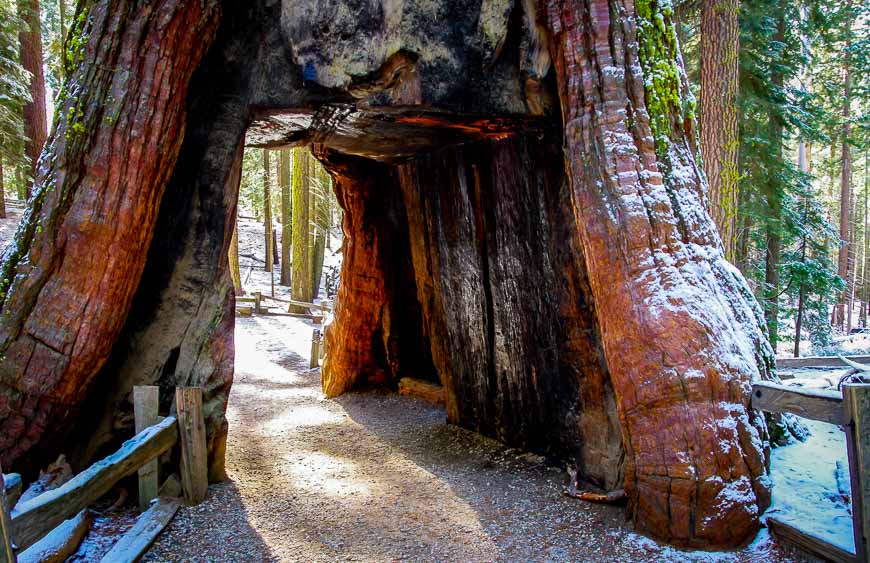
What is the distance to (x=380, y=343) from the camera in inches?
446

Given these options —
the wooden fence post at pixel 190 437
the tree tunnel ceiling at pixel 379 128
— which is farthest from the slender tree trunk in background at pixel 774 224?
the wooden fence post at pixel 190 437

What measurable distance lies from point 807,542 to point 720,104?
6.86 metres

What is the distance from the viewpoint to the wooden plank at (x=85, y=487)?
3.39 meters

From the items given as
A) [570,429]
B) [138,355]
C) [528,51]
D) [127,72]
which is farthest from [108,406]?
[528,51]

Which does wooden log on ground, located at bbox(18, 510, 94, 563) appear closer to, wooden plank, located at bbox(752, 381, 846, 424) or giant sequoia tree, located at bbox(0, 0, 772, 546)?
giant sequoia tree, located at bbox(0, 0, 772, 546)

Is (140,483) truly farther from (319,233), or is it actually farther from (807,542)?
(319,233)

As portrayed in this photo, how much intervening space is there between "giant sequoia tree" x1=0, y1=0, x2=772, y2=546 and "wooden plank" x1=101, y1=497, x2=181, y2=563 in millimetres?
943

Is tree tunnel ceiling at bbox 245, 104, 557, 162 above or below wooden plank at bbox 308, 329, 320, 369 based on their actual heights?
above

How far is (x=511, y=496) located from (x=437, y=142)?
14.7ft

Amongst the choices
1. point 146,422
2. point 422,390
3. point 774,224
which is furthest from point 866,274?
point 146,422

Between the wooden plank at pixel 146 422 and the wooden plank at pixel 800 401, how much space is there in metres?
5.16

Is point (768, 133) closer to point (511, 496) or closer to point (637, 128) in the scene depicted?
point (637, 128)

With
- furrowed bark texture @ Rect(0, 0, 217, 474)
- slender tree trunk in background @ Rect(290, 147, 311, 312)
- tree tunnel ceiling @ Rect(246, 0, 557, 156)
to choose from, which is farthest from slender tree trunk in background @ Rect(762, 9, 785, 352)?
furrowed bark texture @ Rect(0, 0, 217, 474)

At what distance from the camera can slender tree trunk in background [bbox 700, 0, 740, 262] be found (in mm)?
9164
